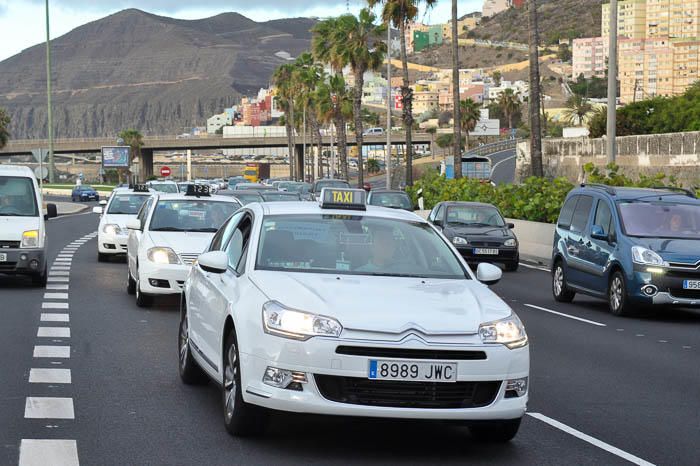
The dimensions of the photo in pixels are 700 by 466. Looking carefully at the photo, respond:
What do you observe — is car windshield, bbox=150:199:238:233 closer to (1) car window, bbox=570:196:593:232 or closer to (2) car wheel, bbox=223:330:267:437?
(1) car window, bbox=570:196:593:232

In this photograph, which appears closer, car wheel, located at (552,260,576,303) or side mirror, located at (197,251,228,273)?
side mirror, located at (197,251,228,273)

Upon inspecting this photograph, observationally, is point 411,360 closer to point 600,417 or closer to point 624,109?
point 600,417

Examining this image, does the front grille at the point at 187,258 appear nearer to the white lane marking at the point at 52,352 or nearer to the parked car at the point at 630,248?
the white lane marking at the point at 52,352

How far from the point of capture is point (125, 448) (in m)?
7.69

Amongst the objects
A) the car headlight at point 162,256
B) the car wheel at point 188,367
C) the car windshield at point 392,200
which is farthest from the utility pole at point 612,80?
the car wheel at point 188,367

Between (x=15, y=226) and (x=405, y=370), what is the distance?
14.3 m

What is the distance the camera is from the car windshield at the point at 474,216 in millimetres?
29328

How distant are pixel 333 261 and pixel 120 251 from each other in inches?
745

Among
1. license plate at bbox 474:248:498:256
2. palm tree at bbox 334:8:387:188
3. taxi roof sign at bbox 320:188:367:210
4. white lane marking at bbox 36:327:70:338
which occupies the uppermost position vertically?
palm tree at bbox 334:8:387:188

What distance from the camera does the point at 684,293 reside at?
677 inches

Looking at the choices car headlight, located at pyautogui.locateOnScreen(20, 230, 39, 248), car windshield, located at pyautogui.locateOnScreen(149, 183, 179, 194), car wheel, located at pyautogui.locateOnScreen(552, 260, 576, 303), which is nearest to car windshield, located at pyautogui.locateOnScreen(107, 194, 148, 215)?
car headlight, located at pyautogui.locateOnScreen(20, 230, 39, 248)

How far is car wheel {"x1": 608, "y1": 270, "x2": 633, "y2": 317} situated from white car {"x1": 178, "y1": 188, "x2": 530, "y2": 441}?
922 cm

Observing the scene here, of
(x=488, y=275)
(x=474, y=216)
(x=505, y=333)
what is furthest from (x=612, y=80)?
(x=505, y=333)

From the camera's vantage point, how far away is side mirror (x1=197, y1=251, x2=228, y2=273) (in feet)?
28.7
